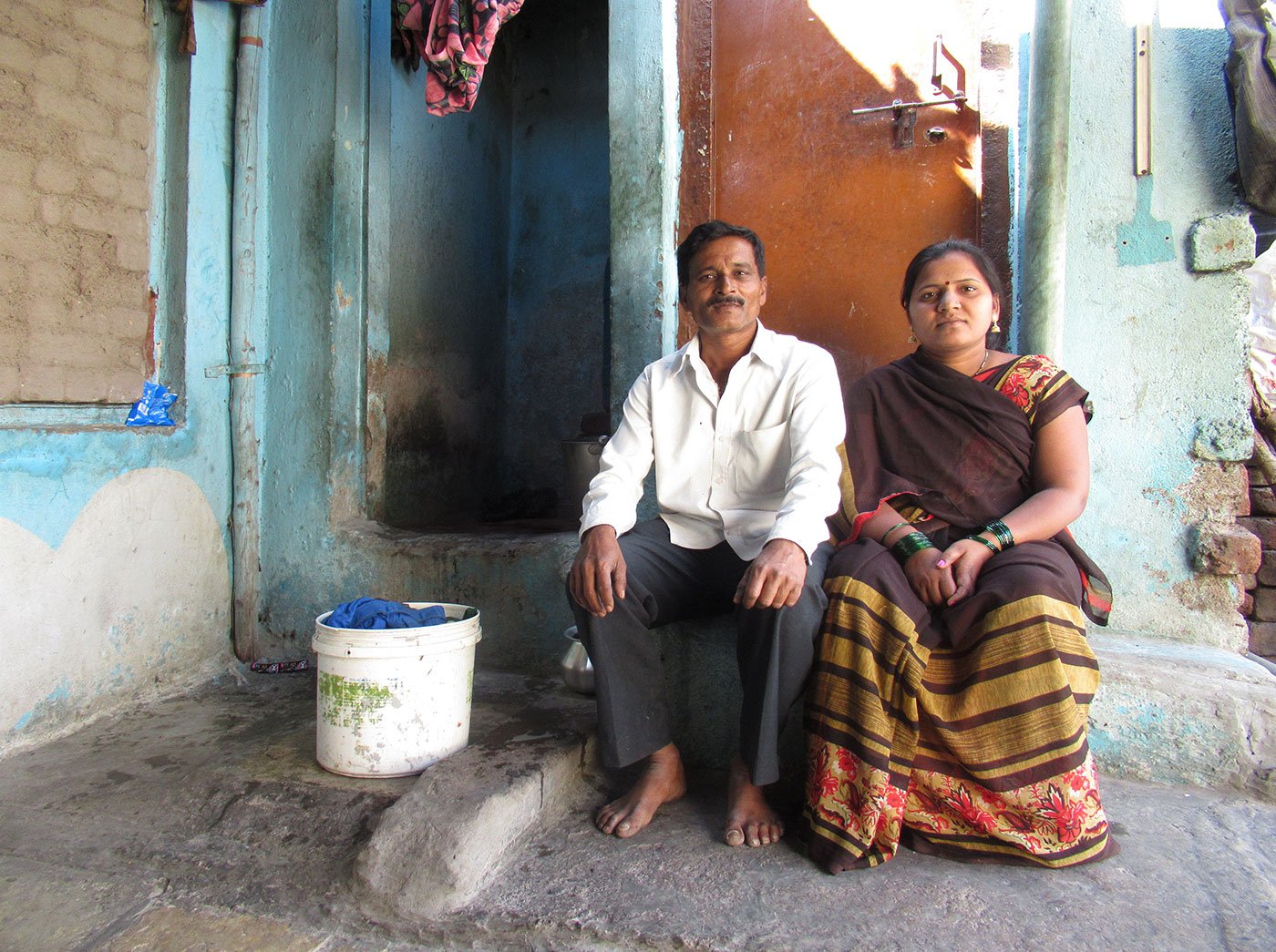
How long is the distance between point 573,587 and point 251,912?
0.99 m

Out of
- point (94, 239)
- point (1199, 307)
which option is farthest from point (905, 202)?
point (94, 239)

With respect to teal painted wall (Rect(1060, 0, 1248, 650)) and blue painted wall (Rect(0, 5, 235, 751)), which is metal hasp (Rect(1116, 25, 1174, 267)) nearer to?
teal painted wall (Rect(1060, 0, 1248, 650))

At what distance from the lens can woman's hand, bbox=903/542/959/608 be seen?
1.99 m

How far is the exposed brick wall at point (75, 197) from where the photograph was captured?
2.46 meters

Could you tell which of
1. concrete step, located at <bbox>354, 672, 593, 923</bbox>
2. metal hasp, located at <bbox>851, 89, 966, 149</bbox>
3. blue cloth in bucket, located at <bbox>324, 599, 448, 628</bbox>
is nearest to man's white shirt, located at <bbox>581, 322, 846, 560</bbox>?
blue cloth in bucket, located at <bbox>324, 599, 448, 628</bbox>

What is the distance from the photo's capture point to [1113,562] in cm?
262

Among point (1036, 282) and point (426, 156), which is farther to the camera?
point (426, 156)

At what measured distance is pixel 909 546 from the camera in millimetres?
2135

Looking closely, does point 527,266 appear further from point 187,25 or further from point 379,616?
point 379,616

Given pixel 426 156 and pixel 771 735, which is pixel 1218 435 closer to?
pixel 771 735

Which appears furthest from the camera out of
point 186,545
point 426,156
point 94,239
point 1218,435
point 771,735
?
point 426,156

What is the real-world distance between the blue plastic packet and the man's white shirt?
1643 mm

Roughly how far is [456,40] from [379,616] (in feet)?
6.41

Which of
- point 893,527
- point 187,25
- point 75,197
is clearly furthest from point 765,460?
point 187,25
